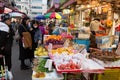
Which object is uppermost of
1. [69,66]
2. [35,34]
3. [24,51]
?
[35,34]

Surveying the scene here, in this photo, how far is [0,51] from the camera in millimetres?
7406

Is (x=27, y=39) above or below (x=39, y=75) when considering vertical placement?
above

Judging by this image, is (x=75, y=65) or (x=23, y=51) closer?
(x=75, y=65)

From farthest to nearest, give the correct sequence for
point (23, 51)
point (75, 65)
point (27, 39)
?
1. point (23, 51)
2. point (27, 39)
3. point (75, 65)

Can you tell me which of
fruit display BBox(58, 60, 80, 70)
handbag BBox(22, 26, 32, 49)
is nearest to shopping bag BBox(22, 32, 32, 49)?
handbag BBox(22, 26, 32, 49)

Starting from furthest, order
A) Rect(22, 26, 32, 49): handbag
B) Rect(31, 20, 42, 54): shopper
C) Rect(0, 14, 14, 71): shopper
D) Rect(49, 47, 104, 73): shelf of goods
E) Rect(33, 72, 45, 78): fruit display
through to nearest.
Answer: Rect(31, 20, 42, 54): shopper → Rect(22, 26, 32, 49): handbag → Rect(0, 14, 14, 71): shopper → Rect(33, 72, 45, 78): fruit display → Rect(49, 47, 104, 73): shelf of goods

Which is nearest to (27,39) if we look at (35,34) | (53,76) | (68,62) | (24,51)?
(24,51)

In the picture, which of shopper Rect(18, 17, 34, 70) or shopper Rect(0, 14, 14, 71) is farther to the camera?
shopper Rect(18, 17, 34, 70)

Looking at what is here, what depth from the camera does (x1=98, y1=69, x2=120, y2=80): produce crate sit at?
5.41 metres

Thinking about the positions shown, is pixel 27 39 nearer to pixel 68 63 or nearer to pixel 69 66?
pixel 68 63

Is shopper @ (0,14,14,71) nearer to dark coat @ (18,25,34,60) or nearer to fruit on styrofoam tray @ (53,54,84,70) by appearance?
fruit on styrofoam tray @ (53,54,84,70)

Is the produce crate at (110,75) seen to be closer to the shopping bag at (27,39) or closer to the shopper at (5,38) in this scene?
the shopper at (5,38)

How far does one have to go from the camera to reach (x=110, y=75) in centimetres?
552

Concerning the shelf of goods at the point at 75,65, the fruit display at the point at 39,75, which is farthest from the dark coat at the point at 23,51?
the fruit display at the point at 39,75
